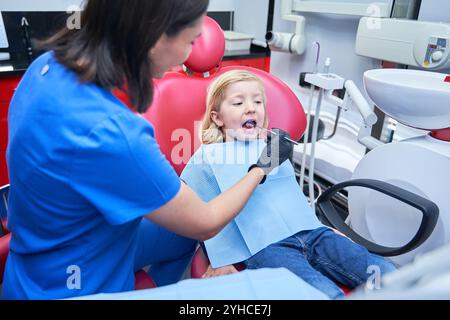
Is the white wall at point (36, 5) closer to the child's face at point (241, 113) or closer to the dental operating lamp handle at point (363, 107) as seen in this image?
the child's face at point (241, 113)

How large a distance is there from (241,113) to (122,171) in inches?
→ 29.2

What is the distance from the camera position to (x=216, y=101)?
1368 mm

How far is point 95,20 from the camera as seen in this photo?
69cm

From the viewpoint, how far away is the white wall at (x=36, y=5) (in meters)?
2.24

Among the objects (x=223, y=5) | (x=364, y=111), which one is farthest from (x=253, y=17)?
(x=364, y=111)

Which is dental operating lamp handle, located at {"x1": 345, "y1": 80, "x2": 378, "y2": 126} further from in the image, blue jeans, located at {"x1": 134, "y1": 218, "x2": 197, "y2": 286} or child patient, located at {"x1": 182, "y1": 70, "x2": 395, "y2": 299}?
blue jeans, located at {"x1": 134, "y1": 218, "x2": 197, "y2": 286}

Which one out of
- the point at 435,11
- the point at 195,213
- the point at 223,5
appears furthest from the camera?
the point at 223,5

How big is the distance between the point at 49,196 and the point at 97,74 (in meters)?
0.24

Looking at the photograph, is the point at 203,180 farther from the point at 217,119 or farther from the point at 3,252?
the point at 3,252

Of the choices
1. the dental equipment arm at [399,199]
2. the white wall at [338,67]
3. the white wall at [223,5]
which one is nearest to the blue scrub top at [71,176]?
the dental equipment arm at [399,199]

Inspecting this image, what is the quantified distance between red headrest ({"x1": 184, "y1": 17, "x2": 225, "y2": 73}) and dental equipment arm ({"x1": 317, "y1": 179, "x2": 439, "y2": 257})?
0.66 meters

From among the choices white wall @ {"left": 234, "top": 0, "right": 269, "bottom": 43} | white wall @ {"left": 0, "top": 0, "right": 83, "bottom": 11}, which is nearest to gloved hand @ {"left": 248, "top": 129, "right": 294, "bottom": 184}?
white wall @ {"left": 234, "top": 0, "right": 269, "bottom": 43}

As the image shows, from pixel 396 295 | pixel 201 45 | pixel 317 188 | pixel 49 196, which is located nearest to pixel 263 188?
pixel 201 45

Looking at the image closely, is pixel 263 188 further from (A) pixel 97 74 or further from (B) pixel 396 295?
(B) pixel 396 295
